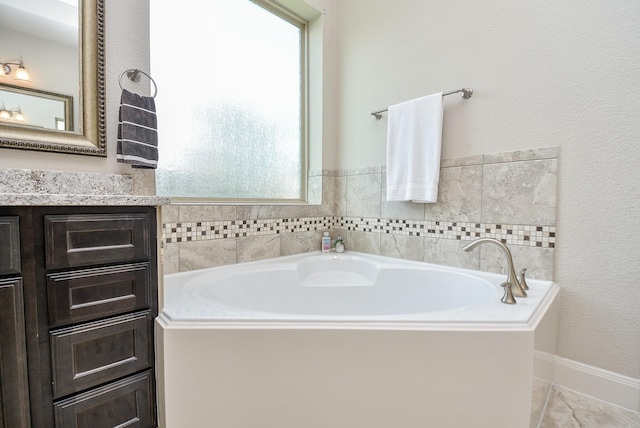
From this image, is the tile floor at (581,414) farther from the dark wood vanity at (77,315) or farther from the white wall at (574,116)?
the dark wood vanity at (77,315)

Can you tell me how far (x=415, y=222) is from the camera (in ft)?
6.81

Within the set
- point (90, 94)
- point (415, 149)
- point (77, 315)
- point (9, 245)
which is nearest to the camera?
point (9, 245)

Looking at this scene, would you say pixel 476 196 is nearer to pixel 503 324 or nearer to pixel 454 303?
pixel 454 303

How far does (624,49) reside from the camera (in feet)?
4.45

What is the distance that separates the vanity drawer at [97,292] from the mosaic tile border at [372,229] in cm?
63

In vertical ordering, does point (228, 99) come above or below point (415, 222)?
above

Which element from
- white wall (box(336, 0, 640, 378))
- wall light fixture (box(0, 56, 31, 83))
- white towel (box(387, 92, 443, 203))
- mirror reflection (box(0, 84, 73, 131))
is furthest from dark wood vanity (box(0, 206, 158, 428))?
white wall (box(336, 0, 640, 378))

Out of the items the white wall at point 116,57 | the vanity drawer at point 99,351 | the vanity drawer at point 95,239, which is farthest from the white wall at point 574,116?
the vanity drawer at point 99,351

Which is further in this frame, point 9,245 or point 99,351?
point 99,351

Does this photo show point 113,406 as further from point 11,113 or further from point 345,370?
point 11,113

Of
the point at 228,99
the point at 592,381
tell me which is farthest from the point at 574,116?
the point at 228,99

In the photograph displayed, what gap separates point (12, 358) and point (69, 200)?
1.40 ft

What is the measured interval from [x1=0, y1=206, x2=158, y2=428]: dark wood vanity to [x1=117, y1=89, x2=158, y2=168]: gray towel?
333mm

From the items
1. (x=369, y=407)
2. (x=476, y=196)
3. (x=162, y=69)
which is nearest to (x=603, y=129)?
(x=476, y=196)
